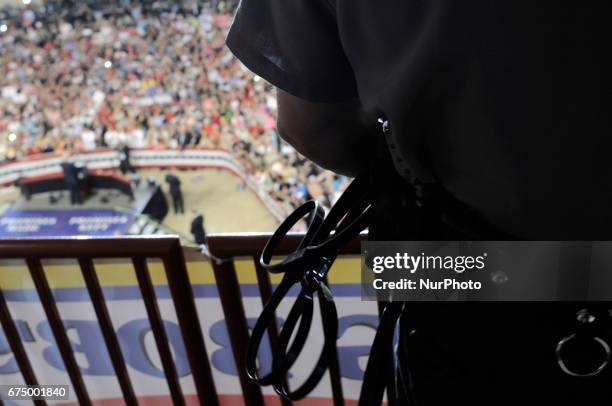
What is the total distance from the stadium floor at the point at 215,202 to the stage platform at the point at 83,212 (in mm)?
204

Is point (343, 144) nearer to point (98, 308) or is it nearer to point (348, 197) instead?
point (348, 197)

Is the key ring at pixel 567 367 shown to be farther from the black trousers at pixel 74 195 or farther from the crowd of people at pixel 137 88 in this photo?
the black trousers at pixel 74 195

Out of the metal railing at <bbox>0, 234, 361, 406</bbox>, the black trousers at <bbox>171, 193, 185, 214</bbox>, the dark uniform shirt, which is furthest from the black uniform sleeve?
the black trousers at <bbox>171, 193, 185, 214</bbox>

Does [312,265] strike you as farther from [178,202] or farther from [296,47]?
[178,202]

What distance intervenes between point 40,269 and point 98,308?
13 cm

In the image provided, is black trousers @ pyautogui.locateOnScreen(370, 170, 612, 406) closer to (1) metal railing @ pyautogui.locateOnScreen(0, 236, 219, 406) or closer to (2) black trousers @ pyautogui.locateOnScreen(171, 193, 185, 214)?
(1) metal railing @ pyautogui.locateOnScreen(0, 236, 219, 406)

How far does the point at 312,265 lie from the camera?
607 millimetres

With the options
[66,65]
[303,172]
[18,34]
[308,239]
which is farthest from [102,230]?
[308,239]

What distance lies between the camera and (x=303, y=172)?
683 centimetres

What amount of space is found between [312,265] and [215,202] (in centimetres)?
651

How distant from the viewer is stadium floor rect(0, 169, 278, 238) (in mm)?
6539

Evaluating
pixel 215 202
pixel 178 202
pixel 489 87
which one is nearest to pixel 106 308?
pixel 489 87

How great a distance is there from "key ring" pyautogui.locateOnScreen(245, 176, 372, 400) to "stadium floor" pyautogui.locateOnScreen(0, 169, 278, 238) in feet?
18.6

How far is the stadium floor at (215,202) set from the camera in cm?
654
